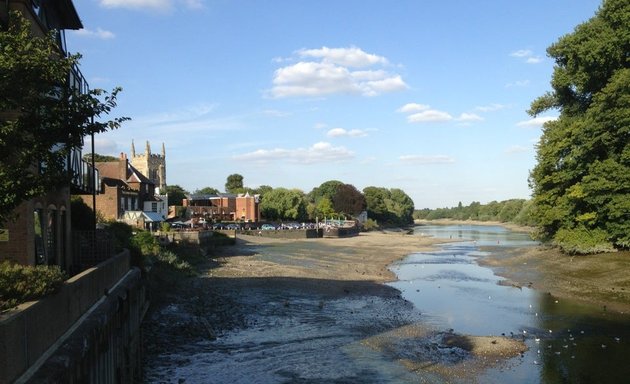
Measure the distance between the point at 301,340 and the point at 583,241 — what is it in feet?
108

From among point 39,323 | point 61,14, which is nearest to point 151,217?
point 61,14

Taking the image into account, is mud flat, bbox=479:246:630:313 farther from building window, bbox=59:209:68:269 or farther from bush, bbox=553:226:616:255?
building window, bbox=59:209:68:269

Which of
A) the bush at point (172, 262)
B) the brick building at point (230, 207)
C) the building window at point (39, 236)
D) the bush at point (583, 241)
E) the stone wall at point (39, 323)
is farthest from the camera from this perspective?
the brick building at point (230, 207)

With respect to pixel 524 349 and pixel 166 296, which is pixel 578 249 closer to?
pixel 524 349

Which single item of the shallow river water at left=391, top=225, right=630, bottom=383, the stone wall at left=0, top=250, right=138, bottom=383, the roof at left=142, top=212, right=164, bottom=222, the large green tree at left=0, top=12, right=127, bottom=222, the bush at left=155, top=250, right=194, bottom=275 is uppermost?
the large green tree at left=0, top=12, right=127, bottom=222

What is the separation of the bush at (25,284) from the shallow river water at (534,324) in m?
13.2

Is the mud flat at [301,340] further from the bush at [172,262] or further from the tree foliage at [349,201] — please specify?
the tree foliage at [349,201]

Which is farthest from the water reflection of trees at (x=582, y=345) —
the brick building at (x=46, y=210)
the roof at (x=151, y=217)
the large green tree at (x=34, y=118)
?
the roof at (x=151, y=217)

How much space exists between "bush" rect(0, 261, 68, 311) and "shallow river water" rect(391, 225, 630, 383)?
13182 millimetres

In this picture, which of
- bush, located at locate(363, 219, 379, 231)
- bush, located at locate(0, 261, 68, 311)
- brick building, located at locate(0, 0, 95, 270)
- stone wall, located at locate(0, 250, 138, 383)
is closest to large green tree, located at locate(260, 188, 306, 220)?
bush, located at locate(363, 219, 379, 231)

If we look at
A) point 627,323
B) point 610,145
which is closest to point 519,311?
point 627,323

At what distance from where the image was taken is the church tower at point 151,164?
14450cm

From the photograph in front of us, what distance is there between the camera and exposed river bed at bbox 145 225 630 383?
1762 cm

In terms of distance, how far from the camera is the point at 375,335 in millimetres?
22938
